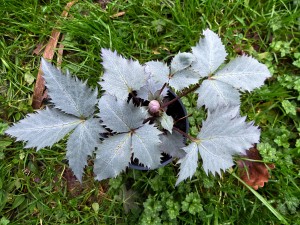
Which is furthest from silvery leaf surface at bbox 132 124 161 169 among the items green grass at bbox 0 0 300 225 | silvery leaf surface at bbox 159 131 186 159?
green grass at bbox 0 0 300 225

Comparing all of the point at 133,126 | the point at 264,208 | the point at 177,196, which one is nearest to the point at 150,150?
the point at 133,126

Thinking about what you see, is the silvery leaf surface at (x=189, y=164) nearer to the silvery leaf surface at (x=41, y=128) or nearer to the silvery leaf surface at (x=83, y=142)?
the silvery leaf surface at (x=83, y=142)

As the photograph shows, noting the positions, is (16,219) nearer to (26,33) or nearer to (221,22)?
→ (26,33)

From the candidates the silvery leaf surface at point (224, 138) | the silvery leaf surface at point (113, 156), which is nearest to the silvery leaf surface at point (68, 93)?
the silvery leaf surface at point (113, 156)

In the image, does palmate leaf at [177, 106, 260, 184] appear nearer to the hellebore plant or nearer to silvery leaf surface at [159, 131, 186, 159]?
the hellebore plant

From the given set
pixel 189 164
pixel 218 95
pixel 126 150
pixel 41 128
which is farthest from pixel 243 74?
pixel 41 128

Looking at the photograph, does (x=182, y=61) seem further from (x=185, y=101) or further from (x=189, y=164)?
(x=185, y=101)
